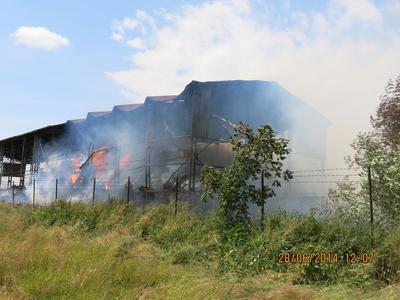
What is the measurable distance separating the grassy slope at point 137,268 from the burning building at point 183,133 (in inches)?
236

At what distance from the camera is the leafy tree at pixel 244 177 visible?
976 cm

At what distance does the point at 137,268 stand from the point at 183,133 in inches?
451

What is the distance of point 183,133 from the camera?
18641 mm

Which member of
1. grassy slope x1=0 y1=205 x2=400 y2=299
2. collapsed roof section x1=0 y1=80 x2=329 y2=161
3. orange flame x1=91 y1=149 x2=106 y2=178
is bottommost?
grassy slope x1=0 y1=205 x2=400 y2=299

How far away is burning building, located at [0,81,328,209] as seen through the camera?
18031 mm

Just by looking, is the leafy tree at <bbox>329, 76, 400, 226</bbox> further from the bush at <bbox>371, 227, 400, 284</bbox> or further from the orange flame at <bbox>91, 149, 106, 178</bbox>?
the orange flame at <bbox>91, 149, 106, 178</bbox>

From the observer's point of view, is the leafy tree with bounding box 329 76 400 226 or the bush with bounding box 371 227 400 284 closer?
the bush with bounding box 371 227 400 284

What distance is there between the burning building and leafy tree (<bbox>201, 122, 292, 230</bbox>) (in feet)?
21.9
